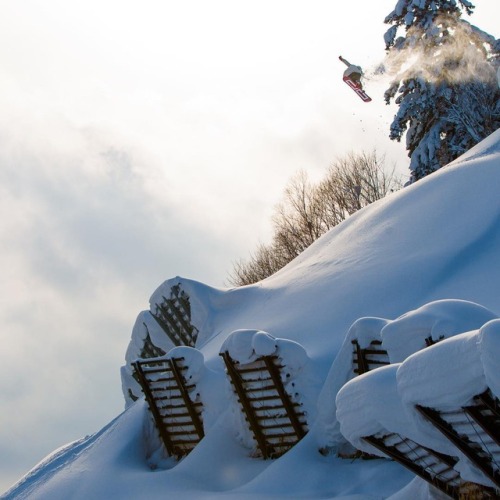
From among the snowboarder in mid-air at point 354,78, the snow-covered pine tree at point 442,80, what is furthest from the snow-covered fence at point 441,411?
the snow-covered pine tree at point 442,80

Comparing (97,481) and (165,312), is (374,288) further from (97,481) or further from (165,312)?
(165,312)

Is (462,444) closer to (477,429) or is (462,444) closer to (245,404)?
(477,429)

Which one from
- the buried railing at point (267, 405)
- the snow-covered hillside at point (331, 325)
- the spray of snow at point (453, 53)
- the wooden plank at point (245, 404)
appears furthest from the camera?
the spray of snow at point (453, 53)

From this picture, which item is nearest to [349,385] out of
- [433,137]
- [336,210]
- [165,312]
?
[165,312]

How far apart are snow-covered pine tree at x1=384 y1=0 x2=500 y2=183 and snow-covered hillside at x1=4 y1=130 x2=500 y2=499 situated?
12.5m

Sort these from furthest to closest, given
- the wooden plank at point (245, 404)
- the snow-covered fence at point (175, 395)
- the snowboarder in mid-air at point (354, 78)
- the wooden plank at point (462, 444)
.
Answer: the snowboarder in mid-air at point (354, 78), the snow-covered fence at point (175, 395), the wooden plank at point (245, 404), the wooden plank at point (462, 444)

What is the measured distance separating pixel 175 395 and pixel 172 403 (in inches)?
7.0

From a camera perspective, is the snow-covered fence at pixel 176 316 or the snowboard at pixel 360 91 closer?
the snow-covered fence at pixel 176 316

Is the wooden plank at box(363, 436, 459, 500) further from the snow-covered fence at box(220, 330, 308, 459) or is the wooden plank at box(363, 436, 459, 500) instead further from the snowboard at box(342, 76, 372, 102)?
the snowboard at box(342, 76, 372, 102)

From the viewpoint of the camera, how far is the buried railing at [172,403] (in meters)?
12.1

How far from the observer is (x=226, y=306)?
639 inches

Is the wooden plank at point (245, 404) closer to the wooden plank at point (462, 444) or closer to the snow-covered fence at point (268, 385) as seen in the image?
the snow-covered fence at point (268, 385)

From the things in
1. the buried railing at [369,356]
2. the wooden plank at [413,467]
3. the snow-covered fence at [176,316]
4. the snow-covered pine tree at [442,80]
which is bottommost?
the wooden plank at [413,467]

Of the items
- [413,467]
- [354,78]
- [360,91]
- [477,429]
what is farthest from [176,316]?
[360,91]
